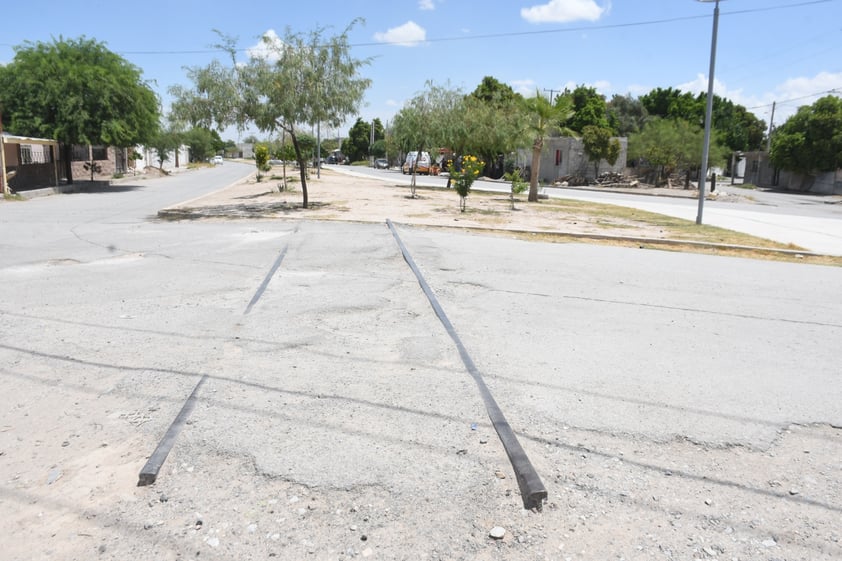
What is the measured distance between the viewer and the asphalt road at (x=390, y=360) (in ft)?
13.2

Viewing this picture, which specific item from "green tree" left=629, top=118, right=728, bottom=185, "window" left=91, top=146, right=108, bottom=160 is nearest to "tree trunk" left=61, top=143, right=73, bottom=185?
"window" left=91, top=146, right=108, bottom=160

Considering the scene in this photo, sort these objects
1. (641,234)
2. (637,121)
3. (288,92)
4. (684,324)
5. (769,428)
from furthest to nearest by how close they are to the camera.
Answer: (637,121)
(288,92)
(641,234)
(684,324)
(769,428)

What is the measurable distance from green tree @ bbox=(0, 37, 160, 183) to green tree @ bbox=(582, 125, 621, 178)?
1217 inches

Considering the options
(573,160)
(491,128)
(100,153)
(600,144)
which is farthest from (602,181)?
A: (100,153)

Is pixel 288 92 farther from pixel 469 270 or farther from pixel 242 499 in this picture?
pixel 242 499

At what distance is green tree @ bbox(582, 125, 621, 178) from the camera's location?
161 feet

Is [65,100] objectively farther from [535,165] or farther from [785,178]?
[785,178]

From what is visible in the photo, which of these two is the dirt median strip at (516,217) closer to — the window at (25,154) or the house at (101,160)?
the window at (25,154)

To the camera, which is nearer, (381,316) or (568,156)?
(381,316)

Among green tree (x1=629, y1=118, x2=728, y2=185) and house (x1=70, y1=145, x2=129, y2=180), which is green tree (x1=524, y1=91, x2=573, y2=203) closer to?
green tree (x1=629, y1=118, x2=728, y2=185)

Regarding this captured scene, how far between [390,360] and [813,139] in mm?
48362

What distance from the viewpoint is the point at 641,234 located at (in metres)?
17.2

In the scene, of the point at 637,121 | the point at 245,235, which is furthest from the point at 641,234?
the point at 637,121

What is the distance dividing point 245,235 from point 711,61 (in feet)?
43.8
